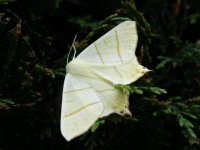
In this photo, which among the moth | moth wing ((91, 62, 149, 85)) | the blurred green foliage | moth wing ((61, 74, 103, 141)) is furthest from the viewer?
the blurred green foliage

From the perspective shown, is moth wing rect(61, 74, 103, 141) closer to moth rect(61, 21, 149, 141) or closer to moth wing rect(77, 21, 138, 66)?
moth rect(61, 21, 149, 141)

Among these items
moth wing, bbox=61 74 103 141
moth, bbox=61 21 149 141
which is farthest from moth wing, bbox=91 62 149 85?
moth wing, bbox=61 74 103 141

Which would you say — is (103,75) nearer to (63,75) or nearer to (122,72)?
(122,72)

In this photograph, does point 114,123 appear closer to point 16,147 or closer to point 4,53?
point 16,147

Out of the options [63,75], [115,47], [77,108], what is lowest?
[77,108]

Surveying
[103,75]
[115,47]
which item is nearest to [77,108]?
[103,75]

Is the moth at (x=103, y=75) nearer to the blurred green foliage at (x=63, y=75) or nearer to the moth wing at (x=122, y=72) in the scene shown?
the moth wing at (x=122, y=72)

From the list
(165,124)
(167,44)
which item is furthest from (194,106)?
(167,44)
